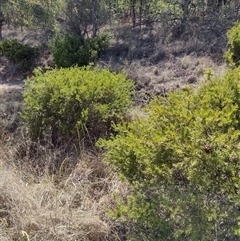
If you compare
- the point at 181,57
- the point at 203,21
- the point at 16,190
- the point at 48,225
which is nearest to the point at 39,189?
the point at 16,190

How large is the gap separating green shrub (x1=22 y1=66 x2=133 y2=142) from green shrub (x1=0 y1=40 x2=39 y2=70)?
19.2ft

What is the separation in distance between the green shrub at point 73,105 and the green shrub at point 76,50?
14.8 ft

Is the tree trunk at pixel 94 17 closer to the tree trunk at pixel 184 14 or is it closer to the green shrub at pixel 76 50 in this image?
the green shrub at pixel 76 50

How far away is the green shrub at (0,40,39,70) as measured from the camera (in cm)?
934

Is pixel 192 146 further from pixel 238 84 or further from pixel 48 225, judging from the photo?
pixel 48 225

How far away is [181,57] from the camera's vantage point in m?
7.59

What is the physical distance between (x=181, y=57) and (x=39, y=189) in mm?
5627

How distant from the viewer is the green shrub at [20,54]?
30.7 ft

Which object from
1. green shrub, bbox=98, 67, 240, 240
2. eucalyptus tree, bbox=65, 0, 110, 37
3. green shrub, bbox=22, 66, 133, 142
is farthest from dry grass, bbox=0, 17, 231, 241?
eucalyptus tree, bbox=65, 0, 110, 37

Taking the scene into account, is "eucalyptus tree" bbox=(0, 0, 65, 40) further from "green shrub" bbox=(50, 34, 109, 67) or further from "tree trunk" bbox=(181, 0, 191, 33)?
"tree trunk" bbox=(181, 0, 191, 33)

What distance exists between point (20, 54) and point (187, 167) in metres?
8.29

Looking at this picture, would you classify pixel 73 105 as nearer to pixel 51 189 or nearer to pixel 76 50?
pixel 51 189

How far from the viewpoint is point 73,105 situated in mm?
3732

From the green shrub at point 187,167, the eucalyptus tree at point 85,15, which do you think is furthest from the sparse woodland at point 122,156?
the eucalyptus tree at point 85,15
